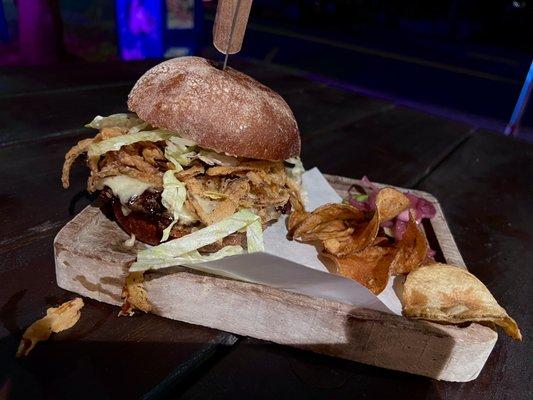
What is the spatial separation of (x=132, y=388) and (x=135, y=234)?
517mm

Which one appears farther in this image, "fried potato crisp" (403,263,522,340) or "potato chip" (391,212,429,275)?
"potato chip" (391,212,429,275)

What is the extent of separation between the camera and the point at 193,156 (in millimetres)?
1324

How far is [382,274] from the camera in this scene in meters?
1.35

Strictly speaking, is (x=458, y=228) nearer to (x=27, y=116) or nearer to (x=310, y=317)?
(x=310, y=317)

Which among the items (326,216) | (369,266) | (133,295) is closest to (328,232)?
(326,216)

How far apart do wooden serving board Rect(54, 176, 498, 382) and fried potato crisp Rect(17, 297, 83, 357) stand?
89mm

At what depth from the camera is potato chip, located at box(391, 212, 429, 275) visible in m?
1.39

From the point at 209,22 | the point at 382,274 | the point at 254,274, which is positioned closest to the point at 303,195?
the point at 382,274

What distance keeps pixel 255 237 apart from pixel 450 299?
1.86ft

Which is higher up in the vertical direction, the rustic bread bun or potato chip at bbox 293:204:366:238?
A: the rustic bread bun

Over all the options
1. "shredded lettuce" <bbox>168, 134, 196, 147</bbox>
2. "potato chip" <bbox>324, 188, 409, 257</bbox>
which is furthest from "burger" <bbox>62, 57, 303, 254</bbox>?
"potato chip" <bbox>324, 188, 409, 257</bbox>

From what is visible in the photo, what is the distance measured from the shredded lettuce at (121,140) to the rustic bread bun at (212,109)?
0.06 m

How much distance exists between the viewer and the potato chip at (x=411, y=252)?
1.39m

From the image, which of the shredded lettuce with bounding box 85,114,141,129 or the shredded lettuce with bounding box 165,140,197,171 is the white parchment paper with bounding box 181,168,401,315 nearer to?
the shredded lettuce with bounding box 165,140,197,171
